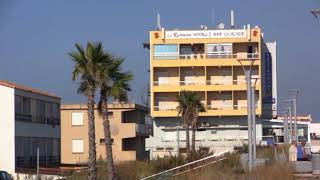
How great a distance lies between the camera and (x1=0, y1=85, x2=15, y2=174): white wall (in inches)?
2090

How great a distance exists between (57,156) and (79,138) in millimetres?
21192

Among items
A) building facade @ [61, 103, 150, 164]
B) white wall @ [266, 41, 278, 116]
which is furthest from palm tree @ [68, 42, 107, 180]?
white wall @ [266, 41, 278, 116]

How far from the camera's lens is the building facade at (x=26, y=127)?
53.5 m

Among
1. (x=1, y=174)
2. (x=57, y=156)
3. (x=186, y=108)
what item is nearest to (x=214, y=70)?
(x=186, y=108)

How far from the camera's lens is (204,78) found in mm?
91188

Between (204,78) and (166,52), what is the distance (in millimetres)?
6084

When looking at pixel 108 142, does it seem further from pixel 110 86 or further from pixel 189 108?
pixel 189 108

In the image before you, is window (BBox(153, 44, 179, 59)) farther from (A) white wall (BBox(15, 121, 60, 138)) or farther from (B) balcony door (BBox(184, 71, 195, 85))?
(A) white wall (BBox(15, 121, 60, 138))

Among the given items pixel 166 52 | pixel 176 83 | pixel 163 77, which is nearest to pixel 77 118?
pixel 163 77

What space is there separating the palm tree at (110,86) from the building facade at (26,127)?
15040 mm

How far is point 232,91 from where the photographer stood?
297 feet

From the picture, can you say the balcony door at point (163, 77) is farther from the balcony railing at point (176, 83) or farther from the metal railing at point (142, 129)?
the metal railing at point (142, 129)

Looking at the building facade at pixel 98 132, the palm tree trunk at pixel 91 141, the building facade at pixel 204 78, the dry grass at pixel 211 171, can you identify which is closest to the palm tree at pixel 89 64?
the palm tree trunk at pixel 91 141

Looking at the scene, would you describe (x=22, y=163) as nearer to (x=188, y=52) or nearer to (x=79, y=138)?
(x=79, y=138)
